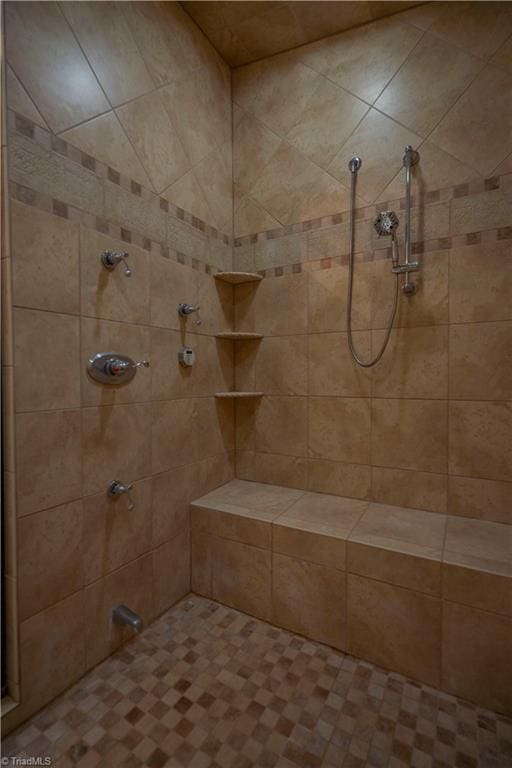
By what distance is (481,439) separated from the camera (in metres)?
1.46

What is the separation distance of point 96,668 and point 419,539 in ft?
4.14

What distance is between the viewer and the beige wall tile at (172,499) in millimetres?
1504

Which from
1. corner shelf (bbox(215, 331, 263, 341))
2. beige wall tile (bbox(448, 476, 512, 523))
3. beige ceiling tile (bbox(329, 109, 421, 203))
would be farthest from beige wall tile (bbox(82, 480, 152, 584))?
beige ceiling tile (bbox(329, 109, 421, 203))

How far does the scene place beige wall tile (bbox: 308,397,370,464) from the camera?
1.69 metres

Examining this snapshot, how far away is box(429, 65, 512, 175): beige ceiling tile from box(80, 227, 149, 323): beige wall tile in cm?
141

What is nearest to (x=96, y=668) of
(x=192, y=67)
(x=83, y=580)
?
(x=83, y=580)

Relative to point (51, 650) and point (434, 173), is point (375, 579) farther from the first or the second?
point (434, 173)

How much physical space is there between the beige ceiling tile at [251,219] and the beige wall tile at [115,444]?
117 centimetres

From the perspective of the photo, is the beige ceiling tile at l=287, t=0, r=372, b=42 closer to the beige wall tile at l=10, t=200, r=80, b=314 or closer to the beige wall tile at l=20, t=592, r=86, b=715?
the beige wall tile at l=10, t=200, r=80, b=314

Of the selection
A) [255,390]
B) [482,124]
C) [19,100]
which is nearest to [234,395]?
[255,390]

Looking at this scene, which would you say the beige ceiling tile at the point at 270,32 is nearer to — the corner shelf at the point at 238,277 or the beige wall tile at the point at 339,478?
the corner shelf at the point at 238,277

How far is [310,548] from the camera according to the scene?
1.39 m

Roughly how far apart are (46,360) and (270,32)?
6.35ft

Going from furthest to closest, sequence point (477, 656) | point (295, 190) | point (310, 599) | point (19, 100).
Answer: point (295, 190)
point (310, 599)
point (477, 656)
point (19, 100)
